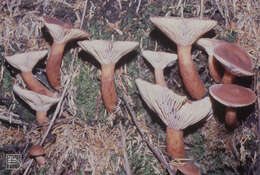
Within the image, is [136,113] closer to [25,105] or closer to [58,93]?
[58,93]

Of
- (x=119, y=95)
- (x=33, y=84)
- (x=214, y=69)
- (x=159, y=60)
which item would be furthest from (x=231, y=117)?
(x=33, y=84)

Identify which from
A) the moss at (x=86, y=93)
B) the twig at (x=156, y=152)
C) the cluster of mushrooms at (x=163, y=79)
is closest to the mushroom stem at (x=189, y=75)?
the cluster of mushrooms at (x=163, y=79)

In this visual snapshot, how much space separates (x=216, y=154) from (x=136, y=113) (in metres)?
1.06

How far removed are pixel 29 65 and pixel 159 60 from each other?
1.59m

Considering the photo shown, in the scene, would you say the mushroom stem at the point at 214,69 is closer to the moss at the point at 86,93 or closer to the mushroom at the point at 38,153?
the moss at the point at 86,93

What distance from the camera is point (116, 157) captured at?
109 inches

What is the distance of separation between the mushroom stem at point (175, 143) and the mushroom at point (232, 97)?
22.3 inches

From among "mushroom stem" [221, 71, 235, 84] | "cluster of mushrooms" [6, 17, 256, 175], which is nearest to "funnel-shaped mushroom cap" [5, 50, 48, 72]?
"cluster of mushrooms" [6, 17, 256, 175]

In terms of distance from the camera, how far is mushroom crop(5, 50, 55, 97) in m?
2.74

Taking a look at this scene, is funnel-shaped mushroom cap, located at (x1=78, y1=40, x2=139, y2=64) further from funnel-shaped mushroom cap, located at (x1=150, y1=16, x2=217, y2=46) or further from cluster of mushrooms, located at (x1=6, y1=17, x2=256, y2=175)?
funnel-shaped mushroom cap, located at (x1=150, y1=16, x2=217, y2=46)

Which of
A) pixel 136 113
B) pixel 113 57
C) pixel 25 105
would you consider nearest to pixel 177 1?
pixel 113 57

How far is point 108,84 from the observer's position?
284 cm

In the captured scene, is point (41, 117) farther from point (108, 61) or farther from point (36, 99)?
point (108, 61)

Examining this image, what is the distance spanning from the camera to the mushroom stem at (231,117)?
2539 mm
